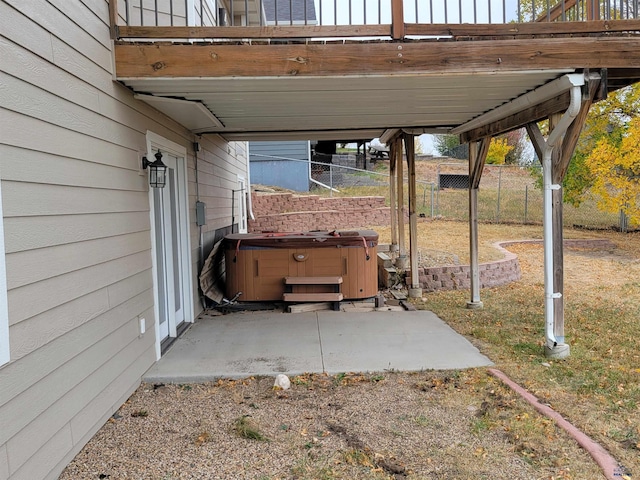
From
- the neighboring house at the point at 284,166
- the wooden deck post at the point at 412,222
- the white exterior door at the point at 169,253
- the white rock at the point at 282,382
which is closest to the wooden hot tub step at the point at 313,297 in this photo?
the white exterior door at the point at 169,253

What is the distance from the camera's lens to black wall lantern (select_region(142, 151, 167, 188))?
4.27 metres

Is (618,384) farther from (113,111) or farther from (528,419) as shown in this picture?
(113,111)

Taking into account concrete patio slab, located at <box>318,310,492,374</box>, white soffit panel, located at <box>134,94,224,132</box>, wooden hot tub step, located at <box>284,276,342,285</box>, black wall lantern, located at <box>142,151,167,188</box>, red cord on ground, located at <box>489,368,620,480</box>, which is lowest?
red cord on ground, located at <box>489,368,620,480</box>

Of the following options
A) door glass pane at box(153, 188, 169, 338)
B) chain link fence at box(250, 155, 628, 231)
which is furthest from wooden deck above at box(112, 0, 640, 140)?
chain link fence at box(250, 155, 628, 231)

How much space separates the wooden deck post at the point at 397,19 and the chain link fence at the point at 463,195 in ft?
36.3

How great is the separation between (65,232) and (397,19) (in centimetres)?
273

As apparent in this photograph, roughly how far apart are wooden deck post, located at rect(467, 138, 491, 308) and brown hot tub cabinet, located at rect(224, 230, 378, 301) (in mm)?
1314

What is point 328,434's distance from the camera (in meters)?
3.15

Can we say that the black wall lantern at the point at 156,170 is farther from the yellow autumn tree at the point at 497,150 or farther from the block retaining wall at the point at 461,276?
the yellow autumn tree at the point at 497,150

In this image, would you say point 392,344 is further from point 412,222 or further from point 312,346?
point 412,222

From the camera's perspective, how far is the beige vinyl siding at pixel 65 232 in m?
2.36

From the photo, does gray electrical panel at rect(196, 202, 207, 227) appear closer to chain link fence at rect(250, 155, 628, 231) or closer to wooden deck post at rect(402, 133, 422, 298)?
wooden deck post at rect(402, 133, 422, 298)

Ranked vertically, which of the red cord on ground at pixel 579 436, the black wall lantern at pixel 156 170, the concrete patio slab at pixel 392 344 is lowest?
the red cord on ground at pixel 579 436

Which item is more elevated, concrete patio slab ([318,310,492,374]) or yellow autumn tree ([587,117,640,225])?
yellow autumn tree ([587,117,640,225])
